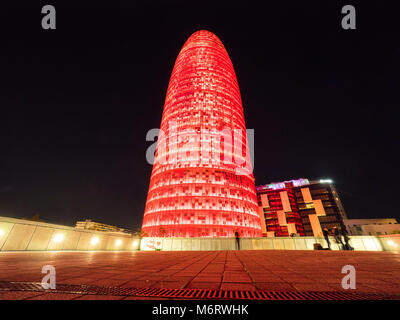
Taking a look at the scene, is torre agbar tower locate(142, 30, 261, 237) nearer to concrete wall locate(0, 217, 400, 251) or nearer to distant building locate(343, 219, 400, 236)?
concrete wall locate(0, 217, 400, 251)

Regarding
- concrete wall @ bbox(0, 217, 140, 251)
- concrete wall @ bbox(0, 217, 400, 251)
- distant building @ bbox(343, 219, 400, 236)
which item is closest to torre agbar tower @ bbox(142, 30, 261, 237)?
concrete wall @ bbox(0, 217, 400, 251)

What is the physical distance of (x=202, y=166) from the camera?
142 ft

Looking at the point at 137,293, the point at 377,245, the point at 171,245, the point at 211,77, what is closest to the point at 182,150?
the point at 171,245

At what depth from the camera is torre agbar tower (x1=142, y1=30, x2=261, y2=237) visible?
3897 centimetres

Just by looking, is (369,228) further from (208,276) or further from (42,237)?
(42,237)

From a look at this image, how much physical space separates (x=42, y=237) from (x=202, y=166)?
34.2m

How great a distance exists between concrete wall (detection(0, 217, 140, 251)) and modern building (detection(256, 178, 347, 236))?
80901 mm

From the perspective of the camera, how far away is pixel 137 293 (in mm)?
2221

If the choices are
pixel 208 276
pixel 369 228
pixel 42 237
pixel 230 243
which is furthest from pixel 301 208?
pixel 208 276

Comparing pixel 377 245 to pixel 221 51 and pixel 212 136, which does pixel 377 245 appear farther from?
pixel 221 51

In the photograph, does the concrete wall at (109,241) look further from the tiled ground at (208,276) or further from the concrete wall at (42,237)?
the tiled ground at (208,276)
